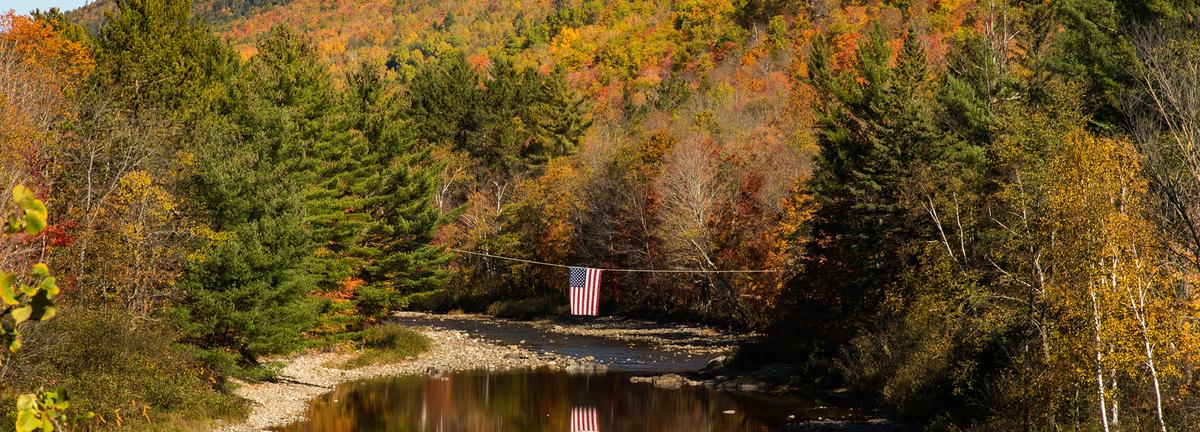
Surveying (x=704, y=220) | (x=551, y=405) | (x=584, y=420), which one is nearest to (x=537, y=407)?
(x=551, y=405)

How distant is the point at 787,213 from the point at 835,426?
22.4m

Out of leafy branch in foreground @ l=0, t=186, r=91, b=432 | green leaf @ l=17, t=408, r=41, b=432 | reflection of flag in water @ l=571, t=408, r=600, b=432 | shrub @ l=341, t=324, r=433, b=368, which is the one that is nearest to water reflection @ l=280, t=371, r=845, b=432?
reflection of flag in water @ l=571, t=408, r=600, b=432

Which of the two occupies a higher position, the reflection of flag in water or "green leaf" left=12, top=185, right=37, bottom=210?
"green leaf" left=12, top=185, right=37, bottom=210

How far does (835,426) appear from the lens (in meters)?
30.9

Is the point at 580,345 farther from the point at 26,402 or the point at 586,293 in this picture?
the point at 26,402

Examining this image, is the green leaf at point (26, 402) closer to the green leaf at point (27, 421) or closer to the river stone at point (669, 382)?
the green leaf at point (27, 421)

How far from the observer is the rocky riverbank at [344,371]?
32959 mm

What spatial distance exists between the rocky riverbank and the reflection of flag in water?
8.13 m

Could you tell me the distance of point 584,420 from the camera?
110 ft

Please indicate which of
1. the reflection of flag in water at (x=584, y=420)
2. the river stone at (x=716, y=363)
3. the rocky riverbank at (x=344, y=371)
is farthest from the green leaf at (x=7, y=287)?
the river stone at (x=716, y=363)

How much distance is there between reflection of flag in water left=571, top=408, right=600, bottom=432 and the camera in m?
32.1

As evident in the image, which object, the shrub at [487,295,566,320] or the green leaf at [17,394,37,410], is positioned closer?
the green leaf at [17,394,37,410]

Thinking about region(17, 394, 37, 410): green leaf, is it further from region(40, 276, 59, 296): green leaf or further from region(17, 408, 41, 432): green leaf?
region(40, 276, 59, 296): green leaf

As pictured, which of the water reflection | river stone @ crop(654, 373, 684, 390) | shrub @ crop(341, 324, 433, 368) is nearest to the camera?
the water reflection
